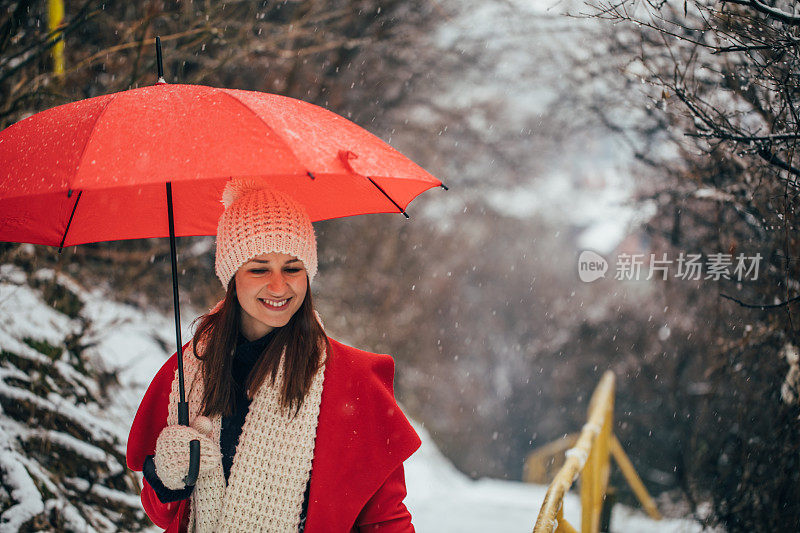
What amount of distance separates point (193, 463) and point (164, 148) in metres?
0.91

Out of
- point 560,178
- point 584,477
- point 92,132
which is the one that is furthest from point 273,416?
point 560,178

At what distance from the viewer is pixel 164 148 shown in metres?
1.73

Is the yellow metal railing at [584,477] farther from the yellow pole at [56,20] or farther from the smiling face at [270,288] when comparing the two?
the yellow pole at [56,20]

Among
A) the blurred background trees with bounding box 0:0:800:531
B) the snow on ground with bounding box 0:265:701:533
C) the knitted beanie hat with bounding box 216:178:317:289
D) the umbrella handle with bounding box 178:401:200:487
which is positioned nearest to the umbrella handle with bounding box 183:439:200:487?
the umbrella handle with bounding box 178:401:200:487

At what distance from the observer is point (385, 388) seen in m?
2.21

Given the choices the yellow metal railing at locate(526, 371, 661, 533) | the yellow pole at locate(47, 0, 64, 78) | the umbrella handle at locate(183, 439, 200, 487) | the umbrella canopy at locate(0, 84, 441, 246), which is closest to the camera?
the umbrella canopy at locate(0, 84, 441, 246)

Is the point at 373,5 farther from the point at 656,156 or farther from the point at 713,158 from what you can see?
the point at 713,158

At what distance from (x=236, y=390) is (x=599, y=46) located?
5.11 meters

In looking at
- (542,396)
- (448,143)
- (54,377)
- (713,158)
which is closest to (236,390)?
(54,377)

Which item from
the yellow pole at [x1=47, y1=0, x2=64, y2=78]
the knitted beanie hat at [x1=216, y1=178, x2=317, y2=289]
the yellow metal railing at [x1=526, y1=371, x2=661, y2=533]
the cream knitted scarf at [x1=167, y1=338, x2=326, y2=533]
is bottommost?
Answer: the yellow metal railing at [x1=526, y1=371, x2=661, y2=533]

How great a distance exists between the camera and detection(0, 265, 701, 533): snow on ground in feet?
14.2

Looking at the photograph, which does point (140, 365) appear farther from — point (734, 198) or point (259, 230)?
point (734, 198)

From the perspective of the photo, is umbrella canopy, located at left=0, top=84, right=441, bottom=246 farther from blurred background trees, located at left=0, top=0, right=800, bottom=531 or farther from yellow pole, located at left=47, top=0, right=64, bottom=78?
yellow pole, located at left=47, top=0, right=64, bottom=78

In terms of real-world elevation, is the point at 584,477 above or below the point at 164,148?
below
